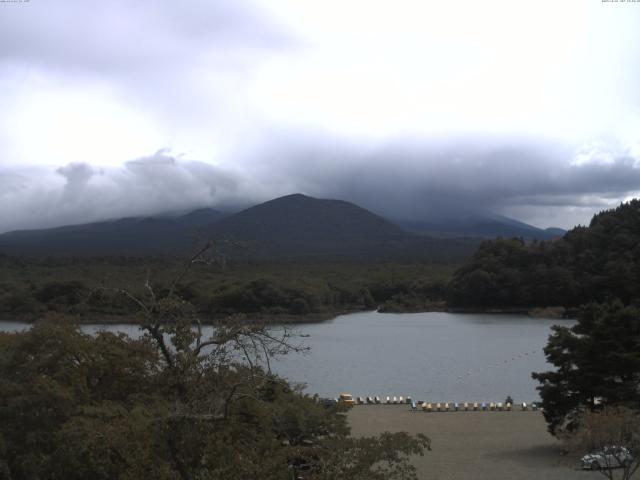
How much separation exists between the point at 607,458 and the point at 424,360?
2198cm

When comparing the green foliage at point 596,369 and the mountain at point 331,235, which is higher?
the mountain at point 331,235

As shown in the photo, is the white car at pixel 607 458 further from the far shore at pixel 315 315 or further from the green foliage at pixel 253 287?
the far shore at pixel 315 315

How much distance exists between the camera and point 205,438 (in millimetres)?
6906

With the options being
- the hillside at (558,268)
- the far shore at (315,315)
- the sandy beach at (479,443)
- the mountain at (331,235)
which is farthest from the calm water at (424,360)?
the mountain at (331,235)

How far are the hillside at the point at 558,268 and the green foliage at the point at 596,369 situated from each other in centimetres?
4467

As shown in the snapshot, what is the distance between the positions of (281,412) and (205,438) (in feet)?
12.8

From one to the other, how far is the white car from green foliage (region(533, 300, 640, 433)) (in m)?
1.65

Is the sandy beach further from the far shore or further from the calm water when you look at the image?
the far shore

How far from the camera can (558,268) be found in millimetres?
61844

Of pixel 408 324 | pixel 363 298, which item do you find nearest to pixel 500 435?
pixel 408 324

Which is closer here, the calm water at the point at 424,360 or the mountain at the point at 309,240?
the calm water at the point at 424,360

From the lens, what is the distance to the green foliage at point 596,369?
14.9 meters

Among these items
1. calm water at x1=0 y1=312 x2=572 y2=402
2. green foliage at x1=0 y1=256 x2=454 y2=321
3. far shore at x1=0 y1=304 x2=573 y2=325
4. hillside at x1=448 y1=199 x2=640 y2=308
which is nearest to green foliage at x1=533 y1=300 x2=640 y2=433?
calm water at x1=0 y1=312 x2=572 y2=402

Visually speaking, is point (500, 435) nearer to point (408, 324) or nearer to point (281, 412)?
point (281, 412)
